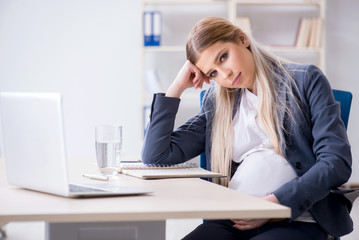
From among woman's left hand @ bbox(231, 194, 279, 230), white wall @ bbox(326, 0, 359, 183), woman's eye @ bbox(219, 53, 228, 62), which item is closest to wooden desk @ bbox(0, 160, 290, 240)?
woman's left hand @ bbox(231, 194, 279, 230)

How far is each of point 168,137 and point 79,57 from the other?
3.33 meters

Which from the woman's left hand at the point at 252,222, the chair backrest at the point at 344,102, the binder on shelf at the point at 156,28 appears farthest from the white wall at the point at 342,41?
the woman's left hand at the point at 252,222

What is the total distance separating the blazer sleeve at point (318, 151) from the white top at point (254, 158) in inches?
2.8

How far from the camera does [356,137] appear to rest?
16.7 ft

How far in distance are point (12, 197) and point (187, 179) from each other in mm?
509

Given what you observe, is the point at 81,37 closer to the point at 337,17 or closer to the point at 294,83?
the point at 337,17

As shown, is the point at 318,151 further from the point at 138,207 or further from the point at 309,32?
the point at 309,32

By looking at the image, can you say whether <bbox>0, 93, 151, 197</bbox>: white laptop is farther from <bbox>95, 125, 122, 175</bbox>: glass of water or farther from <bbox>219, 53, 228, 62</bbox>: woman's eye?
<bbox>219, 53, 228, 62</bbox>: woman's eye

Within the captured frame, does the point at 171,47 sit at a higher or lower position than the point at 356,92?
higher

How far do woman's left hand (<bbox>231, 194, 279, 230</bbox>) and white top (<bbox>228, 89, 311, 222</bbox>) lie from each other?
0.10 meters

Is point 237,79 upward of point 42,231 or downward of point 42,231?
upward

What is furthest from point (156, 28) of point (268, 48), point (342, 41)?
point (342, 41)

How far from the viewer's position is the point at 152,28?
4.66 metres

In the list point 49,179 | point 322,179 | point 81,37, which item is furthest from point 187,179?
point 81,37
